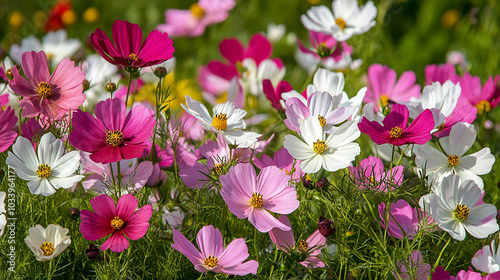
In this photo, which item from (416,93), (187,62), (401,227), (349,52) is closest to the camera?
(401,227)

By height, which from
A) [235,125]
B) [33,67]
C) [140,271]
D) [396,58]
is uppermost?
[33,67]

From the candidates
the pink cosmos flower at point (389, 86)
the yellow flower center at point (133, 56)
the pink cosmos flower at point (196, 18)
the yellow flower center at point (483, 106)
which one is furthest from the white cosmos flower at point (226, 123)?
the pink cosmos flower at point (196, 18)

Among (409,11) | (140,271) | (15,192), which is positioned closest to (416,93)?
(140,271)

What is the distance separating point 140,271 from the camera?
906mm

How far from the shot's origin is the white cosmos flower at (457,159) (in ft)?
2.91

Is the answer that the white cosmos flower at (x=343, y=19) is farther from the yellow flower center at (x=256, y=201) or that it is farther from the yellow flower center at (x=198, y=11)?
the yellow flower center at (x=198, y=11)

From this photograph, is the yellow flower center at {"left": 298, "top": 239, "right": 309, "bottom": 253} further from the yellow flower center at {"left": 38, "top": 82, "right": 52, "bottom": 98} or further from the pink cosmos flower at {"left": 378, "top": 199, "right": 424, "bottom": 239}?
the yellow flower center at {"left": 38, "top": 82, "right": 52, "bottom": 98}

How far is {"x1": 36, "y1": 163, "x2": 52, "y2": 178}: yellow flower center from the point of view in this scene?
83 cm

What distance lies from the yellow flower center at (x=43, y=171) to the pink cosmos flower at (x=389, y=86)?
745 mm

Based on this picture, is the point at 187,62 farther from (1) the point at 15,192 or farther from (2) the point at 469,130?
(2) the point at 469,130

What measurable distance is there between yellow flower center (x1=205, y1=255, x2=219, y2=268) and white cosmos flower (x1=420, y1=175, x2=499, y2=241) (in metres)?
0.32

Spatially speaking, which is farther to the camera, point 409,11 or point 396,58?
point 409,11

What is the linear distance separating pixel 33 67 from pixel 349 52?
90 cm

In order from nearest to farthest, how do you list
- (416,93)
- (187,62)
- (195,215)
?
(195,215) < (416,93) < (187,62)
